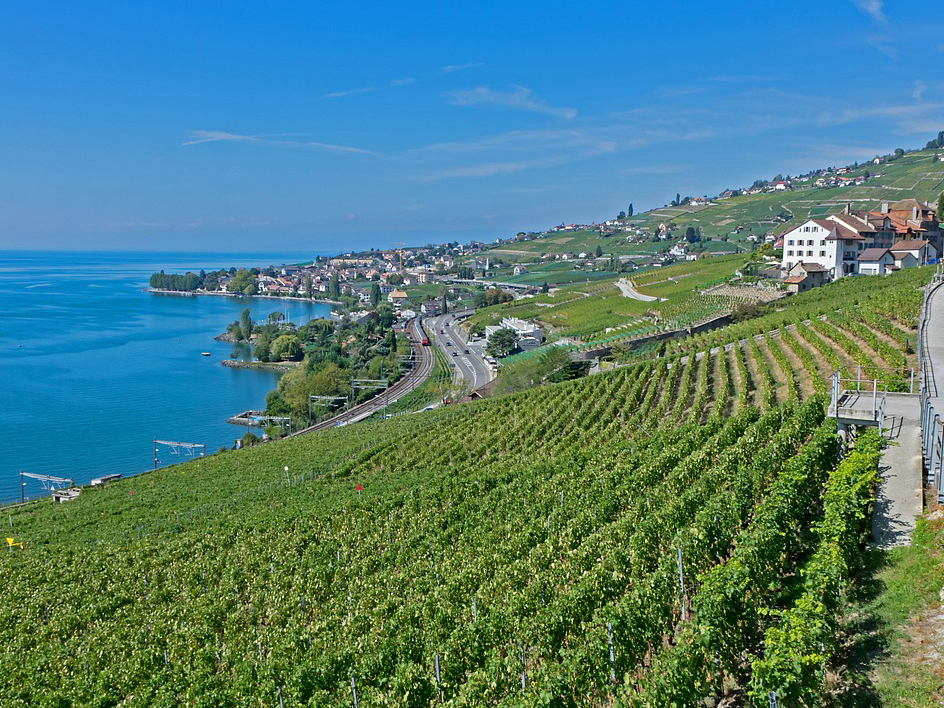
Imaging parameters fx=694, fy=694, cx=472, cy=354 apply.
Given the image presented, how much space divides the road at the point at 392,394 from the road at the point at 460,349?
3.26 m

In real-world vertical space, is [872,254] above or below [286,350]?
above

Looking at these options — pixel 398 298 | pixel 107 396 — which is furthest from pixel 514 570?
pixel 398 298

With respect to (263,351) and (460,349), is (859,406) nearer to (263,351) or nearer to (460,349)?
(460,349)

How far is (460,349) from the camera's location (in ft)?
336

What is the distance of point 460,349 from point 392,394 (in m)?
24.1

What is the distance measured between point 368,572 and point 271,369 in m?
101

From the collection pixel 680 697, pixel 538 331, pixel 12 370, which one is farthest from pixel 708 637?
pixel 12 370

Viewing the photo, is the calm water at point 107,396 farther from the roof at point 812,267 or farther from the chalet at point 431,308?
the roof at point 812,267

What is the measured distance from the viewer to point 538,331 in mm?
86562

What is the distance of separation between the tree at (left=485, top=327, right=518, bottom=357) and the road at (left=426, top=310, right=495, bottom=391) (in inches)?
91.0

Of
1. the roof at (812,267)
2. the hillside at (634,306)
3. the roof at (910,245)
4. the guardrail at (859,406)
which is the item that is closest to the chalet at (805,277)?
the roof at (812,267)

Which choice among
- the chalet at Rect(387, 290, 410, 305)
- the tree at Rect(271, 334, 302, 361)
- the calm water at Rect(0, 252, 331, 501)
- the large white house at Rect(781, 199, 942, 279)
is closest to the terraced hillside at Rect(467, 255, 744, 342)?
the large white house at Rect(781, 199, 942, 279)

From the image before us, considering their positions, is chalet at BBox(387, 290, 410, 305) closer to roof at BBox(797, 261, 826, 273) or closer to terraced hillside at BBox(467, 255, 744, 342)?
terraced hillside at BBox(467, 255, 744, 342)

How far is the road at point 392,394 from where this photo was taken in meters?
70.7
